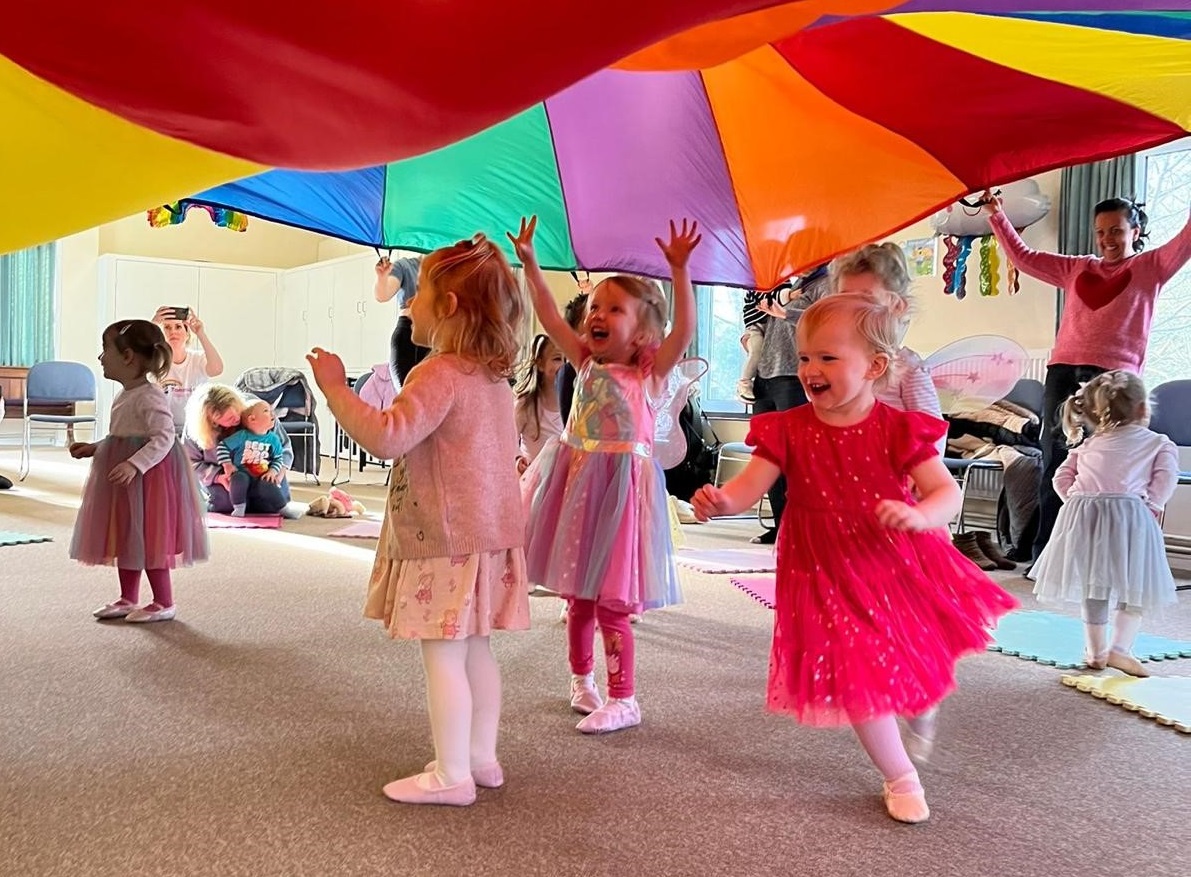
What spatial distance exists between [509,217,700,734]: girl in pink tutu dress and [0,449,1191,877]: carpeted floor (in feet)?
0.57

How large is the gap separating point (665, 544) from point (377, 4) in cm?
128

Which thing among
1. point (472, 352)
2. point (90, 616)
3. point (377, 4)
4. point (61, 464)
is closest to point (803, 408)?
point (472, 352)

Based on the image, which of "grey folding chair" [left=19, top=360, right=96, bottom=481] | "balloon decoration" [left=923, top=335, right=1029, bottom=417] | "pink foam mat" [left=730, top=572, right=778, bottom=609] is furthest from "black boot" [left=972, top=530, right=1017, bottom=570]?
"grey folding chair" [left=19, top=360, right=96, bottom=481]

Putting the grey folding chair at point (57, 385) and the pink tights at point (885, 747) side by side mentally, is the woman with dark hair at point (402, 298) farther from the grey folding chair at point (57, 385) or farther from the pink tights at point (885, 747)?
the grey folding chair at point (57, 385)

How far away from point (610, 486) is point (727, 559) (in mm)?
2329

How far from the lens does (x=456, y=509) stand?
1.69 metres

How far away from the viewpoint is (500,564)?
1.76 meters

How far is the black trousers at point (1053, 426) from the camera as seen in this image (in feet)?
11.5

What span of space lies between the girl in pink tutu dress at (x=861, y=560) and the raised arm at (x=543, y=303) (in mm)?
598

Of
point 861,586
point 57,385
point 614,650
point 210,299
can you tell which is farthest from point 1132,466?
point 210,299

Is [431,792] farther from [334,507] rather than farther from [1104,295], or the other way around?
[334,507]

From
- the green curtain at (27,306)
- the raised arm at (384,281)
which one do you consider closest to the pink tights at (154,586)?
the raised arm at (384,281)

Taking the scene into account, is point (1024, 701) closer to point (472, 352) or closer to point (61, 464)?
point (472, 352)

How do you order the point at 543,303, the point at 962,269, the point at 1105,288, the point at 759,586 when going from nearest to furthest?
the point at 543,303
the point at 1105,288
the point at 759,586
the point at 962,269
